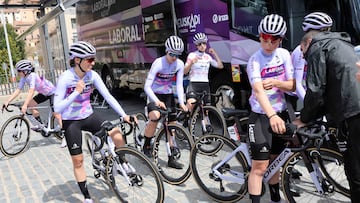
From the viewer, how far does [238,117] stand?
3594 mm

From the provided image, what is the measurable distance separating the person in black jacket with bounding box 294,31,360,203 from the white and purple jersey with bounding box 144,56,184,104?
8.46 ft

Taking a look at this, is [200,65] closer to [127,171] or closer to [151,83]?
[151,83]

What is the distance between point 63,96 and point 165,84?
5.59ft

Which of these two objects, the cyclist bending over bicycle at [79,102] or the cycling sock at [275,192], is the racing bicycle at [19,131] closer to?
the cyclist bending over bicycle at [79,102]

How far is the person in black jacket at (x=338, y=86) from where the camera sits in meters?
2.49

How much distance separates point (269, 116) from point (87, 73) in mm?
2112

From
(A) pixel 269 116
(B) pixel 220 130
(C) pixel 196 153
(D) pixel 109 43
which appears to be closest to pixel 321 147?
(A) pixel 269 116

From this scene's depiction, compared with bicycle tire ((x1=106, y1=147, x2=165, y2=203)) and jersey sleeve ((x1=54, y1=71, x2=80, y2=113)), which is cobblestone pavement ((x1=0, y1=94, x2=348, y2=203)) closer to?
bicycle tire ((x1=106, y1=147, x2=165, y2=203))

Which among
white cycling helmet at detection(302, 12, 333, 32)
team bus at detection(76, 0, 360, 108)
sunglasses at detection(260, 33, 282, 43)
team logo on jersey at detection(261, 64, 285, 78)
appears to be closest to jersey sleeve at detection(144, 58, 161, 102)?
team bus at detection(76, 0, 360, 108)

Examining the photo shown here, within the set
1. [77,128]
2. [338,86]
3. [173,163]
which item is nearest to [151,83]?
[173,163]

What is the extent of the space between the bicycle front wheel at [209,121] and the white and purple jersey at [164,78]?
835 mm

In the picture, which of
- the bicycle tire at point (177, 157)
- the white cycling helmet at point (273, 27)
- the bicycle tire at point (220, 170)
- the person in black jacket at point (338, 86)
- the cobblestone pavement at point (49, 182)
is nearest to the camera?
the person in black jacket at point (338, 86)

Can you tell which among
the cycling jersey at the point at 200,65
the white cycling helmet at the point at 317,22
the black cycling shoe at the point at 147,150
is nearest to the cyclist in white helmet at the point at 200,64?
the cycling jersey at the point at 200,65

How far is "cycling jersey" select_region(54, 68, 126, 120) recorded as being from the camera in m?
3.73
